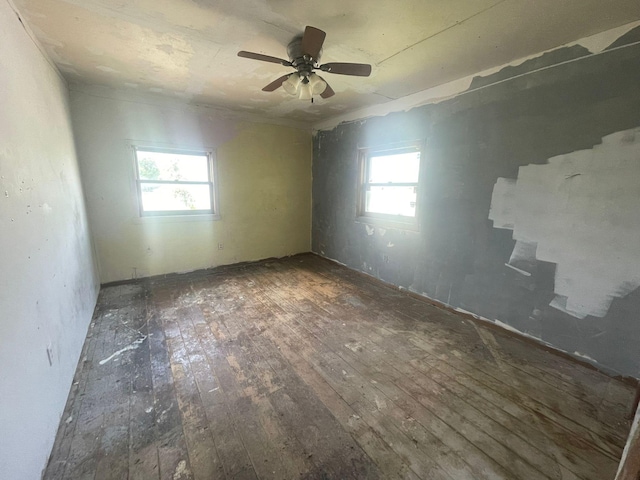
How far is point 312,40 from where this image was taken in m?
1.62

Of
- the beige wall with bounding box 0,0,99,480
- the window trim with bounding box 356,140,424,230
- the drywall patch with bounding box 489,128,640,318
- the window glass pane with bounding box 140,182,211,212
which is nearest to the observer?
the beige wall with bounding box 0,0,99,480

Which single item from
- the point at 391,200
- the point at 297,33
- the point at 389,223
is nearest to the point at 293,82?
the point at 297,33

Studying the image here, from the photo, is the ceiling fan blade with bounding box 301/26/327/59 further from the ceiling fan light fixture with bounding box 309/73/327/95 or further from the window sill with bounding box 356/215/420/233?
the window sill with bounding box 356/215/420/233

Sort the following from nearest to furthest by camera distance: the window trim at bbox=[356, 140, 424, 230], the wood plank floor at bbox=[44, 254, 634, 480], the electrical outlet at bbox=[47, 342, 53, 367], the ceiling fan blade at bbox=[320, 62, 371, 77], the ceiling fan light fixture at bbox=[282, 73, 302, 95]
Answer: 1. the wood plank floor at bbox=[44, 254, 634, 480]
2. the electrical outlet at bbox=[47, 342, 53, 367]
3. the ceiling fan blade at bbox=[320, 62, 371, 77]
4. the ceiling fan light fixture at bbox=[282, 73, 302, 95]
5. the window trim at bbox=[356, 140, 424, 230]

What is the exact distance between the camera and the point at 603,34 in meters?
1.80

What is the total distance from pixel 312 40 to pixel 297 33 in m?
0.34

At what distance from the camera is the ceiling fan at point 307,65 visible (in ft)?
5.47

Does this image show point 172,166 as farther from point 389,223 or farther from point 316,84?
point 389,223

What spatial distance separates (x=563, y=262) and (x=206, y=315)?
3403 millimetres

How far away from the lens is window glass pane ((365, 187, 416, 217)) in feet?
11.0

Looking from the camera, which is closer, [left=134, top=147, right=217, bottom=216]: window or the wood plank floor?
the wood plank floor

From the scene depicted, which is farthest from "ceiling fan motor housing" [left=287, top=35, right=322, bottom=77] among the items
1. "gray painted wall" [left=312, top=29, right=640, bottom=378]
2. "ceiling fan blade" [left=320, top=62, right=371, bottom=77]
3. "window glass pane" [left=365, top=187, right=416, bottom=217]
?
"window glass pane" [left=365, top=187, right=416, bottom=217]

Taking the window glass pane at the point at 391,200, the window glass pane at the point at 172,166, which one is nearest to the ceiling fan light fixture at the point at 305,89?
the window glass pane at the point at 391,200

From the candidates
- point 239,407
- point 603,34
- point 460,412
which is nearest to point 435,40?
point 603,34
